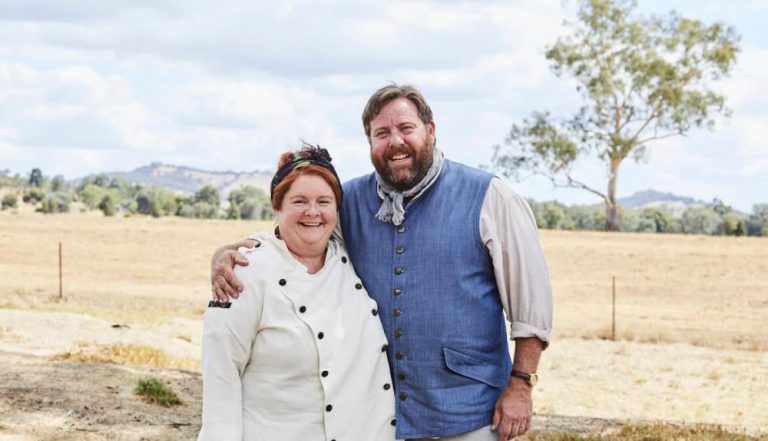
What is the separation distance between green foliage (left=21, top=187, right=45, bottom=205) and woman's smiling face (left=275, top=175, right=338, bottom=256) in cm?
5365

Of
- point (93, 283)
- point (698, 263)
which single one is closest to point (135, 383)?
point (93, 283)

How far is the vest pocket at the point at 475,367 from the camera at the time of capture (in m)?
3.37

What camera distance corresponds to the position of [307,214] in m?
3.15

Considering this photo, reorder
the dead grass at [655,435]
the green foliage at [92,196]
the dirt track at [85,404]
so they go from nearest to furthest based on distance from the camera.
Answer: the dirt track at [85,404]
the dead grass at [655,435]
the green foliage at [92,196]

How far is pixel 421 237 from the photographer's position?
339 cm

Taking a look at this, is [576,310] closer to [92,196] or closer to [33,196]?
[92,196]

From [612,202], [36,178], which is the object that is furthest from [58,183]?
[612,202]

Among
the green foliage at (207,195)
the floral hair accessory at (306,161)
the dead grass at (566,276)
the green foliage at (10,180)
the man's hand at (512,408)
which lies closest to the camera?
the floral hair accessory at (306,161)

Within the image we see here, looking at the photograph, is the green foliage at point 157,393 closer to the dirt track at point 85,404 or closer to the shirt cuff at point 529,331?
the dirt track at point 85,404

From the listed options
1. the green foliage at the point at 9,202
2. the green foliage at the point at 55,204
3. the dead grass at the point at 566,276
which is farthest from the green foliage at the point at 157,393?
the green foliage at the point at 9,202

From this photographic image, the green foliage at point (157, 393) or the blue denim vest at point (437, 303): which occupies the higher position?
the blue denim vest at point (437, 303)

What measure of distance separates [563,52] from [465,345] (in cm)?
3171

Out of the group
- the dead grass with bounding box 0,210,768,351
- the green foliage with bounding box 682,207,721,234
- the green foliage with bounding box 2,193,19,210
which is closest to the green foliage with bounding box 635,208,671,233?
the green foliage with bounding box 682,207,721,234

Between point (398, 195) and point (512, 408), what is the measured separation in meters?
0.83
